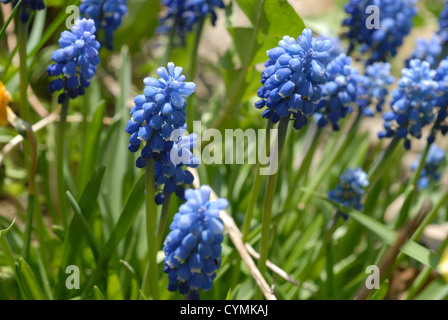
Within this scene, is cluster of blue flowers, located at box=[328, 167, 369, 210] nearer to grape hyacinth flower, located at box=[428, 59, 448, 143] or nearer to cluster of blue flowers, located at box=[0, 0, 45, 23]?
grape hyacinth flower, located at box=[428, 59, 448, 143]

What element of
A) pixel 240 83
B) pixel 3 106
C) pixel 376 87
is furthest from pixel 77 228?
pixel 376 87

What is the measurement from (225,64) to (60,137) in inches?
63.9

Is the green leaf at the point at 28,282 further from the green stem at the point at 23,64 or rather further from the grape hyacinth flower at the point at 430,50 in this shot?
the grape hyacinth flower at the point at 430,50

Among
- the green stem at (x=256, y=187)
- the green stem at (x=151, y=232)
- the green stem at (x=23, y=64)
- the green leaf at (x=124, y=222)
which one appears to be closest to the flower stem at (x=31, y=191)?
the green stem at (x=23, y=64)

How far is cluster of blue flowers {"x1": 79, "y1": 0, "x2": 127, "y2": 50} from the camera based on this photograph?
2931mm

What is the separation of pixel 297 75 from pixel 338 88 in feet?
2.71

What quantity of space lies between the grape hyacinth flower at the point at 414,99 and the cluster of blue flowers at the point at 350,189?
303 millimetres

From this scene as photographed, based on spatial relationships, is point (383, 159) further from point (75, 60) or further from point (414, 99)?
point (75, 60)

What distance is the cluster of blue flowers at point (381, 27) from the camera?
3389mm

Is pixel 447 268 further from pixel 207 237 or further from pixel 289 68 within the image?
pixel 289 68

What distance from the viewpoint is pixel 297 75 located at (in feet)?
6.79

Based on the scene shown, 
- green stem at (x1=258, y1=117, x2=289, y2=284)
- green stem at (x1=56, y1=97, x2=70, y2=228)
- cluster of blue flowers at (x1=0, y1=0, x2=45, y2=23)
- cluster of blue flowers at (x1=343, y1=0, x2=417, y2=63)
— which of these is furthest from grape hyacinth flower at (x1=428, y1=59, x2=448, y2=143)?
cluster of blue flowers at (x1=0, y1=0, x2=45, y2=23)
